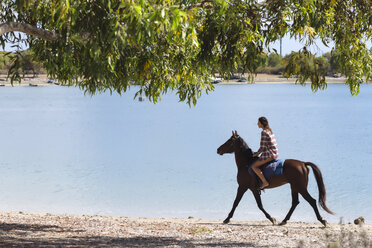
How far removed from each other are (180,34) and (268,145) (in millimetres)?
4598

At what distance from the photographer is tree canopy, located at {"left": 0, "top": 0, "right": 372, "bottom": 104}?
755 centimetres

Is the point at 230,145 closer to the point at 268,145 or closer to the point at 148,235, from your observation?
the point at 268,145

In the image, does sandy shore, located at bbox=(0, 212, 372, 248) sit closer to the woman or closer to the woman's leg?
the woman's leg

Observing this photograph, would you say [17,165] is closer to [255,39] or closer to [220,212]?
[220,212]

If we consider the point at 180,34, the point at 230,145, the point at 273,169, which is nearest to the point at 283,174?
the point at 273,169

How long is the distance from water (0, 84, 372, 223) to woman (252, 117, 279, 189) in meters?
6.73

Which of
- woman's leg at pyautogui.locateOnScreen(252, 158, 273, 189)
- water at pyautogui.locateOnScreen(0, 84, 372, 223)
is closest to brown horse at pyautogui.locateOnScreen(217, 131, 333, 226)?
woman's leg at pyautogui.locateOnScreen(252, 158, 273, 189)

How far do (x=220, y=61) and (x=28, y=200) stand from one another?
48.2 ft

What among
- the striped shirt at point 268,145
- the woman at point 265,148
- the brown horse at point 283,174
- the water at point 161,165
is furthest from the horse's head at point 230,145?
the water at point 161,165

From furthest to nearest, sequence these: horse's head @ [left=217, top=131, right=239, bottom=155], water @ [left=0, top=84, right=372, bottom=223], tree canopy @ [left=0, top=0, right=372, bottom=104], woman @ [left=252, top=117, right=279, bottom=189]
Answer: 1. water @ [left=0, top=84, right=372, bottom=223]
2. horse's head @ [left=217, top=131, right=239, bottom=155]
3. woman @ [left=252, top=117, right=279, bottom=189]
4. tree canopy @ [left=0, top=0, right=372, bottom=104]

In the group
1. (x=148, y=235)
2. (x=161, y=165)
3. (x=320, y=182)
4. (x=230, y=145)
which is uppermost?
(x=230, y=145)

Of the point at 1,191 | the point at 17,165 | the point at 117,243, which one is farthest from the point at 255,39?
the point at 17,165

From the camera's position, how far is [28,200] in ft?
73.9

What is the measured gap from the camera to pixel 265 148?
39.3 feet
